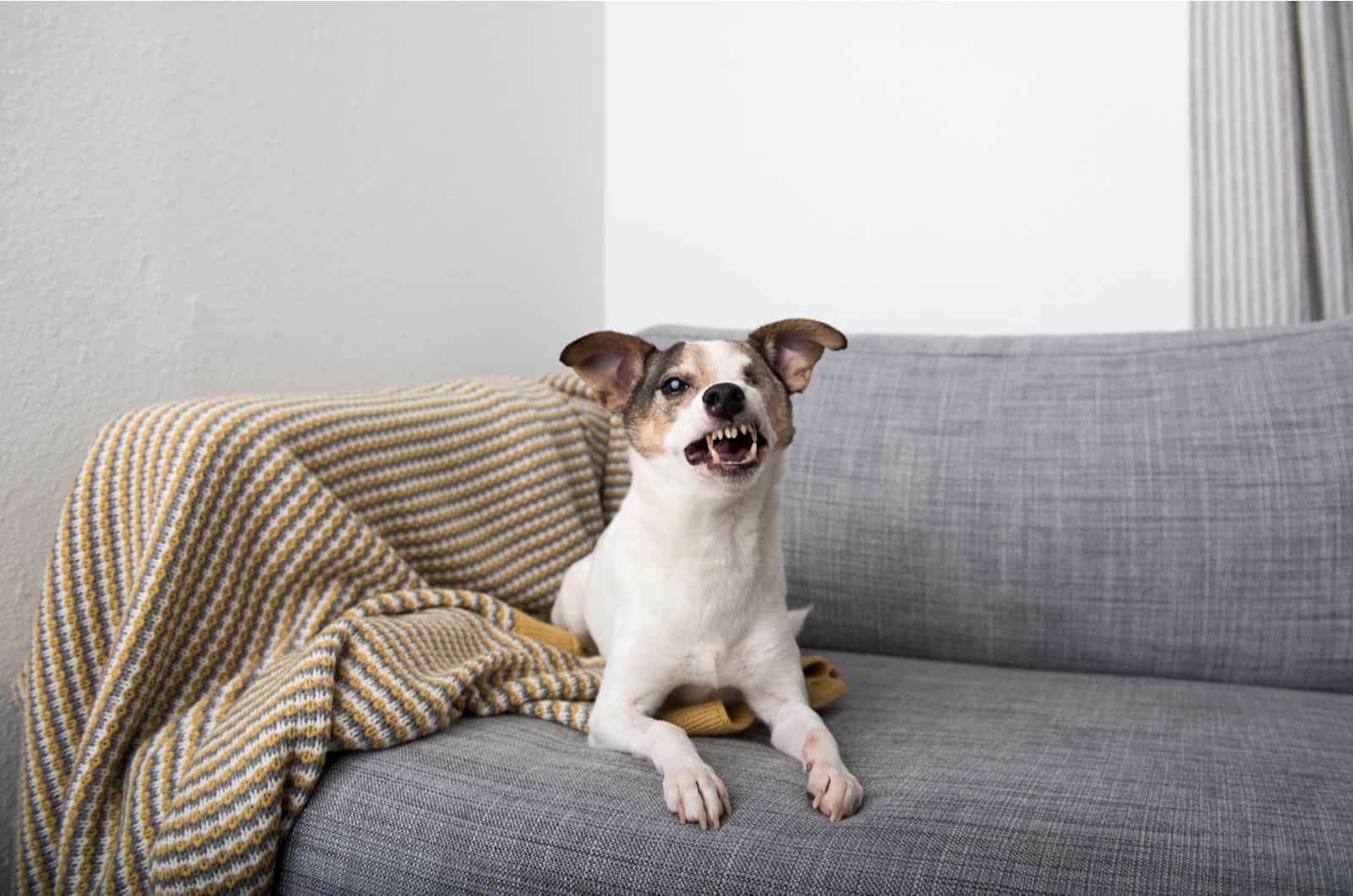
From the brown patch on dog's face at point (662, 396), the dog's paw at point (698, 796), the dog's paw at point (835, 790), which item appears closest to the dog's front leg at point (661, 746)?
the dog's paw at point (698, 796)

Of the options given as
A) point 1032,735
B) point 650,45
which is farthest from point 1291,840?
point 650,45

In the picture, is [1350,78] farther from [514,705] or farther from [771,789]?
[514,705]

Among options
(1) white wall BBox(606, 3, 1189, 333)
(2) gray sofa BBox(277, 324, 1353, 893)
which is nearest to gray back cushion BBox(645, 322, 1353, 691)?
(2) gray sofa BBox(277, 324, 1353, 893)

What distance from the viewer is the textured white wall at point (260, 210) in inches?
62.9

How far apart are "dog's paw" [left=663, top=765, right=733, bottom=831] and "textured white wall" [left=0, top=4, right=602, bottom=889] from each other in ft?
3.63

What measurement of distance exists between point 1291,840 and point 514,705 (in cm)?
100

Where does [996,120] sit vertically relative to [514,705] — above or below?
above

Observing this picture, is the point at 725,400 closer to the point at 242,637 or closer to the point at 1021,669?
the point at 242,637

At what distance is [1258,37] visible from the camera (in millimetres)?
Result: 2213

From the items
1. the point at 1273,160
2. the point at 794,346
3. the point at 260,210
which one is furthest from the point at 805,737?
the point at 1273,160

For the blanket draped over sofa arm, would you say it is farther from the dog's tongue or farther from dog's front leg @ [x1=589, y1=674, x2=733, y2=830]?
the dog's tongue

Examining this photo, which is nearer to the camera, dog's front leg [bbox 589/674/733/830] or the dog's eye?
dog's front leg [bbox 589/674/733/830]

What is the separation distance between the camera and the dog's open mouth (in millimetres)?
1355

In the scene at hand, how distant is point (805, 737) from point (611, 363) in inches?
24.1
